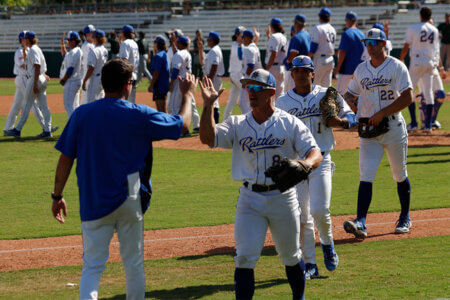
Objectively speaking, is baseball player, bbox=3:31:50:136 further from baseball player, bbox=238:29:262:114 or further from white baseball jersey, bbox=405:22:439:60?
white baseball jersey, bbox=405:22:439:60

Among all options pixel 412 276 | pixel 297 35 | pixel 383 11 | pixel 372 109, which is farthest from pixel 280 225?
pixel 383 11

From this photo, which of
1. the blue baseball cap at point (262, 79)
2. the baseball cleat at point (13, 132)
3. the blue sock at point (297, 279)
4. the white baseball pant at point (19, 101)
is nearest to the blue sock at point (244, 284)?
the blue sock at point (297, 279)

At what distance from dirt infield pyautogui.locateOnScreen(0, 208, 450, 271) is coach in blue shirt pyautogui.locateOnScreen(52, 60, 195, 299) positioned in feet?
8.79

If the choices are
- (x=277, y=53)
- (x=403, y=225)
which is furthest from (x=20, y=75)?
(x=403, y=225)

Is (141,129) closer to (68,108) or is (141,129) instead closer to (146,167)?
(146,167)

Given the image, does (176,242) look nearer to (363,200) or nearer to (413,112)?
(363,200)

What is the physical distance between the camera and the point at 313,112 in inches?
285

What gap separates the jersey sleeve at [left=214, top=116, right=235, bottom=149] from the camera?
5.82 m

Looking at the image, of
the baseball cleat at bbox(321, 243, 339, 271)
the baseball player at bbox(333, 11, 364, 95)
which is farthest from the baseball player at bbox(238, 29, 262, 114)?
the baseball cleat at bbox(321, 243, 339, 271)

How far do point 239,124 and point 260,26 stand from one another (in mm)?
41394

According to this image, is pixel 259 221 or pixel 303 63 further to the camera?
pixel 303 63

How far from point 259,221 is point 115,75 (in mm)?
1535

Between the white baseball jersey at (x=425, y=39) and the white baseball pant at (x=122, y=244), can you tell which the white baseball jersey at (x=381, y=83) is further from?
the white baseball jersey at (x=425, y=39)

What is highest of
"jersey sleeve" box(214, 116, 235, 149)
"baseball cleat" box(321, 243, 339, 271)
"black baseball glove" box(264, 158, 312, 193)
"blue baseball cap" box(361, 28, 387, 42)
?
"blue baseball cap" box(361, 28, 387, 42)
